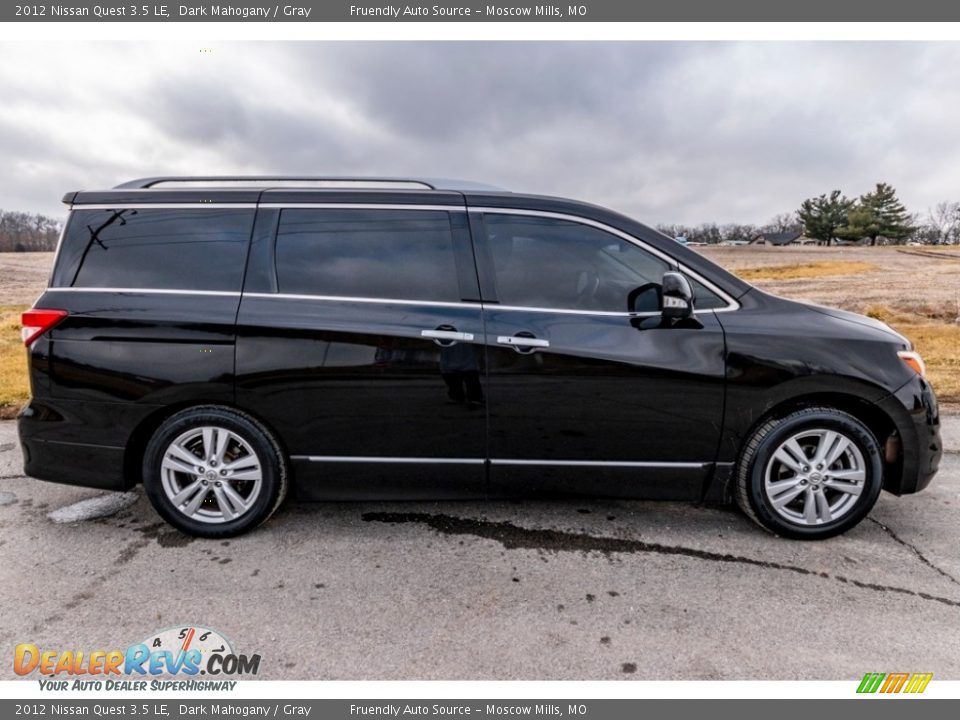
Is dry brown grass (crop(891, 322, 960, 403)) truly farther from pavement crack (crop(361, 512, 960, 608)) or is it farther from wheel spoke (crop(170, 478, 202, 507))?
wheel spoke (crop(170, 478, 202, 507))

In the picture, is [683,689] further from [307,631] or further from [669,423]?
[307,631]

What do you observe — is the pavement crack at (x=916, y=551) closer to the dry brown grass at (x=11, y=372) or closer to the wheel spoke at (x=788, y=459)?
the wheel spoke at (x=788, y=459)

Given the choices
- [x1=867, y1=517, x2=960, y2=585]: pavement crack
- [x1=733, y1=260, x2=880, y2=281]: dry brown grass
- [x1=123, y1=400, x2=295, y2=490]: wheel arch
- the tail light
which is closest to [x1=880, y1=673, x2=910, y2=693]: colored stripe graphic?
[x1=867, y1=517, x2=960, y2=585]: pavement crack

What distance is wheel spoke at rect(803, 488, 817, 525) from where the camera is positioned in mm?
3033

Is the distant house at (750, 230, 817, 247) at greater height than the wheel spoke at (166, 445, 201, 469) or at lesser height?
greater

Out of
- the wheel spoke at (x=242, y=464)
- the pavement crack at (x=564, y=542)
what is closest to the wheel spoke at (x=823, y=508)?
the pavement crack at (x=564, y=542)

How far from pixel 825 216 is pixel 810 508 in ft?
273

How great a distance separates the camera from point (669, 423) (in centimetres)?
297

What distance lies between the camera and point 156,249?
3041 millimetres

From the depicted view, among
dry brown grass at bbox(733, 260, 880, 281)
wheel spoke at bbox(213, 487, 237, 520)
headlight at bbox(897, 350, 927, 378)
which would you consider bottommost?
wheel spoke at bbox(213, 487, 237, 520)

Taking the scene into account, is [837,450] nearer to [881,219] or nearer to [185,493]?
[185,493]

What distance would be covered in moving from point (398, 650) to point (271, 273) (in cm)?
201

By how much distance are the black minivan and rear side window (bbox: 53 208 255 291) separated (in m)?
0.01

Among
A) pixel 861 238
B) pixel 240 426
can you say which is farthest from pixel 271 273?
pixel 861 238
